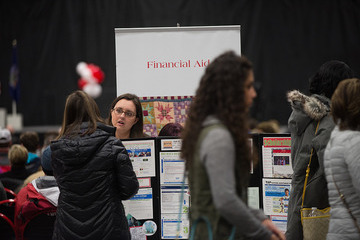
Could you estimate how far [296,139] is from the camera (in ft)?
11.0

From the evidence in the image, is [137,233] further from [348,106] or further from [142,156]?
[348,106]

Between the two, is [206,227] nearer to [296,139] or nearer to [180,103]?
[296,139]

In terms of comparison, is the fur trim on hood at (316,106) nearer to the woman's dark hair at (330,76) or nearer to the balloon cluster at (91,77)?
the woman's dark hair at (330,76)

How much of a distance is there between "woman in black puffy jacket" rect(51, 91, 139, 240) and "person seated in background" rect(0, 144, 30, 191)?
1.94 metres

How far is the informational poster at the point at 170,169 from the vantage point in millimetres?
4062

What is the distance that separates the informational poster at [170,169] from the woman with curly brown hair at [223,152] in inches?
75.4

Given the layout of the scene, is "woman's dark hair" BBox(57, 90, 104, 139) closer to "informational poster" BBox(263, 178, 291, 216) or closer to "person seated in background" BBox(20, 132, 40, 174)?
"informational poster" BBox(263, 178, 291, 216)

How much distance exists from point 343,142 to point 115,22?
8980 mm

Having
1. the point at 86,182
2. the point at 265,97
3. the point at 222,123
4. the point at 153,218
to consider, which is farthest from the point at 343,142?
the point at 265,97

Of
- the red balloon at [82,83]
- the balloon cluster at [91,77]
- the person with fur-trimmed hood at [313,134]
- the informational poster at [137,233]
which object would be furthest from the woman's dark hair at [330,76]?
the red balloon at [82,83]

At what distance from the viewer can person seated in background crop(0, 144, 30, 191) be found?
4949mm

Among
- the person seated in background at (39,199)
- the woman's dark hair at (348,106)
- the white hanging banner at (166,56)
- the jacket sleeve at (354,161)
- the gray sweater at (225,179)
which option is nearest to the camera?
the gray sweater at (225,179)

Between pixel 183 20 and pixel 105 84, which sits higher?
pixel 183 20

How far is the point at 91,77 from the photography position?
428 inches
